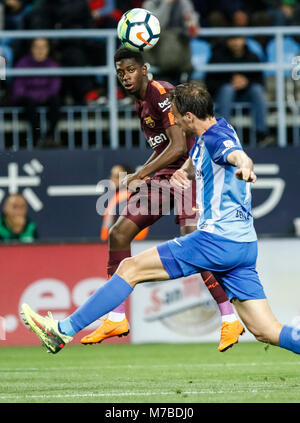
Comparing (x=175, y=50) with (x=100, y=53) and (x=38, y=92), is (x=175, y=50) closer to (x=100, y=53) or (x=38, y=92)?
(x=100, y=53)

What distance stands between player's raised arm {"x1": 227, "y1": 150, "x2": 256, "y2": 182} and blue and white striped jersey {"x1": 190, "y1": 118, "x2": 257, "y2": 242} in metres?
0.27

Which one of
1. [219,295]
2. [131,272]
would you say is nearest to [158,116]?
[219,295]


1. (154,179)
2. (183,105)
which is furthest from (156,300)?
(183,105)

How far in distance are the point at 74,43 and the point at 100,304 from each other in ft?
25.6

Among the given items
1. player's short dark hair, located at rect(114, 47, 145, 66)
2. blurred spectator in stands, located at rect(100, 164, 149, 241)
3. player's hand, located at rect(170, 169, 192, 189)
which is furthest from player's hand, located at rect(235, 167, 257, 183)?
blurred spectator in stands, located at rect(100, 164, 149, 241)

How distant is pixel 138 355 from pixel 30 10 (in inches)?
243

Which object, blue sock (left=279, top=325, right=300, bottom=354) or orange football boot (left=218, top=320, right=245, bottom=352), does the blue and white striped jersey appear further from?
orange football boot (left=218, top=320, right=245, bottom=352)

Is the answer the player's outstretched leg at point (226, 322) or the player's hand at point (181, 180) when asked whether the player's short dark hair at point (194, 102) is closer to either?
the player's hand at point (181, 180)

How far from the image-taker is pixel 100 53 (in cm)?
1469

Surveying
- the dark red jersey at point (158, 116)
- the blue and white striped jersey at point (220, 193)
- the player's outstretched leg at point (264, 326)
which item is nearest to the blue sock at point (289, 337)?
the player's outstretched leg at point (264, 326)

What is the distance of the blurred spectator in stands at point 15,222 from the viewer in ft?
43.2

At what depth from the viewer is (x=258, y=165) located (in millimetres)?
14008

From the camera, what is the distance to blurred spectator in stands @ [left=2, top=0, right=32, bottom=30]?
15.0 metres

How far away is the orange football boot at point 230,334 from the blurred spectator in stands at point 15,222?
4.96 metres
